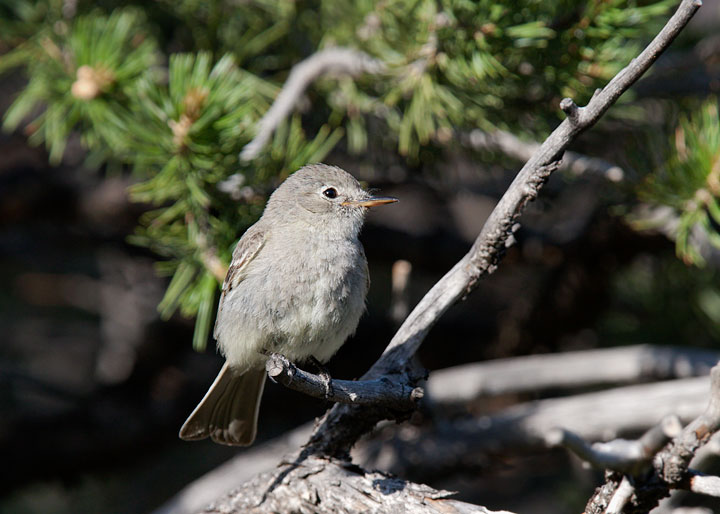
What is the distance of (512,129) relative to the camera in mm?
3361

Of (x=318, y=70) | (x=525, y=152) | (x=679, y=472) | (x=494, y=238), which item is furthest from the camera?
(x=318, y=70)

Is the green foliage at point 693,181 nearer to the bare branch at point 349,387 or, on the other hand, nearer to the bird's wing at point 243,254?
the bare branch at point 349,387

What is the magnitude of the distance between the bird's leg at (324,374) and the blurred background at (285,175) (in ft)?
1.33

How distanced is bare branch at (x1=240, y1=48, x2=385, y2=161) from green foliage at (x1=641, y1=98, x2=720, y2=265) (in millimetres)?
1275

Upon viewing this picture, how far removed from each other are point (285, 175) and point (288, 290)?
1.91ft

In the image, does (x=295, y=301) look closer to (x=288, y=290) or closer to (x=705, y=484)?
(x=288, y=290)

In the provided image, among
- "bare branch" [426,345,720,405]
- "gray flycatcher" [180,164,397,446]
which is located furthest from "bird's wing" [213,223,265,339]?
"bare branch" [426,345,720,405]

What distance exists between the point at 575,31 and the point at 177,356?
3144mm

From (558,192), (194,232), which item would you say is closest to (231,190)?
(194,232)

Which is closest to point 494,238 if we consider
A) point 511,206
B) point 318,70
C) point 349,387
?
point 511,206

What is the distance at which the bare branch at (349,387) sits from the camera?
214 centimetres

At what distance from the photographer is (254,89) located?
372 centimetres

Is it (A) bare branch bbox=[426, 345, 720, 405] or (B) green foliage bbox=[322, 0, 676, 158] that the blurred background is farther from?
(A) bare branch bbox=[426, 345, 720, 405]

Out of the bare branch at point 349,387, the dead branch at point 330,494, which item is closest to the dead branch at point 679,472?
the dead branch at point 330,494
